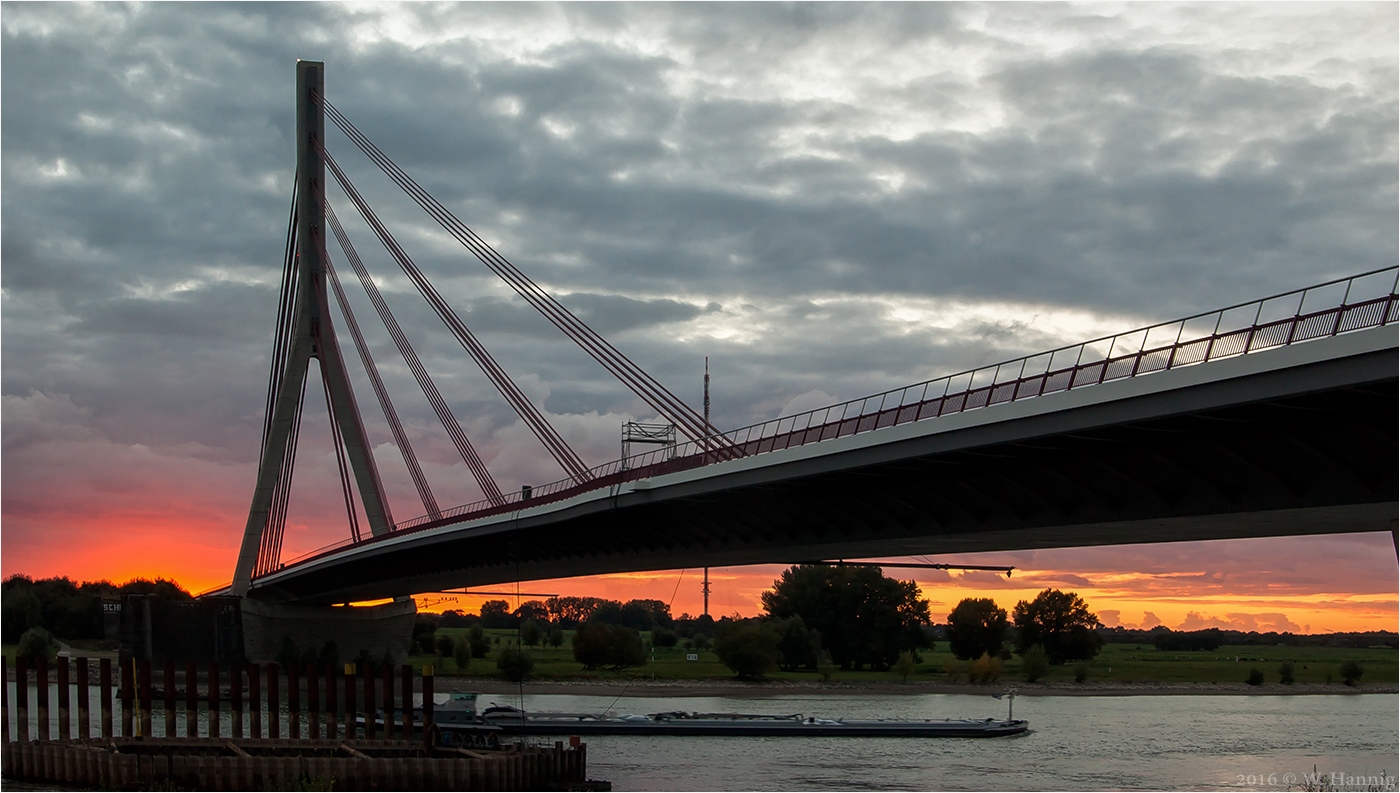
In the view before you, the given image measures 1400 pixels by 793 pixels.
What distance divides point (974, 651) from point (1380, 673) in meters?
35.4

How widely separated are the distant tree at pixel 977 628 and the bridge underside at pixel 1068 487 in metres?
80.6

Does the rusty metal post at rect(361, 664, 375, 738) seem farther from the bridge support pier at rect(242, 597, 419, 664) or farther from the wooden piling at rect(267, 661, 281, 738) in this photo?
the bridge support pier at rect(242, 597, 419, 664)

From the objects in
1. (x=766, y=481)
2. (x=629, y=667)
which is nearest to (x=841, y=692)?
(x=629, y=667)

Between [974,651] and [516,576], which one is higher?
[516,576]

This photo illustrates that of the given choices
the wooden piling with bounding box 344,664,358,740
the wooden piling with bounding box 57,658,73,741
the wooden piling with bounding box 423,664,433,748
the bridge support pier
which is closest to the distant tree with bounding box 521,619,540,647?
the bridge support pier

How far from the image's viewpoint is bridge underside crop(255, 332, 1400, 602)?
76.8 feet

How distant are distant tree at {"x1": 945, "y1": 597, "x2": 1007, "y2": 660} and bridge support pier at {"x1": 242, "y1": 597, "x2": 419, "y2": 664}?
56170 millimetres

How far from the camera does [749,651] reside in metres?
97.2

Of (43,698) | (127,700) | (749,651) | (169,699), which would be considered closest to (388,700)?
(169,699)

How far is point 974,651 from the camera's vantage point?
412 ft

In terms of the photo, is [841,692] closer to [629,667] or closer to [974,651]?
[629,667]

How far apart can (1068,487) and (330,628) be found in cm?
6187

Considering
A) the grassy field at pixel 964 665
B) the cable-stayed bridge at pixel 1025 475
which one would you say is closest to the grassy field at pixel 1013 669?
the grassy field at pixel 964 665

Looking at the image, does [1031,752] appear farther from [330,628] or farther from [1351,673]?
[1351,673]
